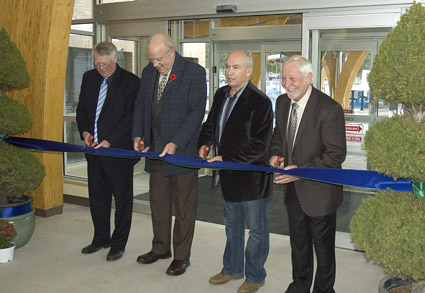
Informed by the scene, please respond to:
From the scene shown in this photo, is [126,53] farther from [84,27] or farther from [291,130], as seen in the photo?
[291,130]

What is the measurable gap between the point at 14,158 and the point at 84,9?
2.78 metres

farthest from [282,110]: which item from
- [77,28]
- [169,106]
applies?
[77,28]

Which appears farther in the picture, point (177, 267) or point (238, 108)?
point (177, 267)

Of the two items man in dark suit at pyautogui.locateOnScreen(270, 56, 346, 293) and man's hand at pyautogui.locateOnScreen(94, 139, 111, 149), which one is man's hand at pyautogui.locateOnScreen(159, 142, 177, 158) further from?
man in dark suit at pyautogui.locateOnScreen(270, 56, 346, 293)

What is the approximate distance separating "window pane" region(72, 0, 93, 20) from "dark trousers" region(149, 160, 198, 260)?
3139 millimetres

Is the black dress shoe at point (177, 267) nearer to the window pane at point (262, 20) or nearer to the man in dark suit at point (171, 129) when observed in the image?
the man in dark suit at point (171, 129)

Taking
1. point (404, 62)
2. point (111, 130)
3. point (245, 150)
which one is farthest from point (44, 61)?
point (404, 62)

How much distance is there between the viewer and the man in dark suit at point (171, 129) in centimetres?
407

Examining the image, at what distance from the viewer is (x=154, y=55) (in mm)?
3969

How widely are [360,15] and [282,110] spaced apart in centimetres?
173

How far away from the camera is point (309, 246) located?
349 centimetres

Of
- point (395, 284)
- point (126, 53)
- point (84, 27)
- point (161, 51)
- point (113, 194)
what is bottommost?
Result: point (395, 284)

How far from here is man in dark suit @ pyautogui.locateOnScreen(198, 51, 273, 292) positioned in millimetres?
3625

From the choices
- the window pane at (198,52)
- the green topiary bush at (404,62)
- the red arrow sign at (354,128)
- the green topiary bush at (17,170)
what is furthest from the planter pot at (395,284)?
the window pane at (198,52)
